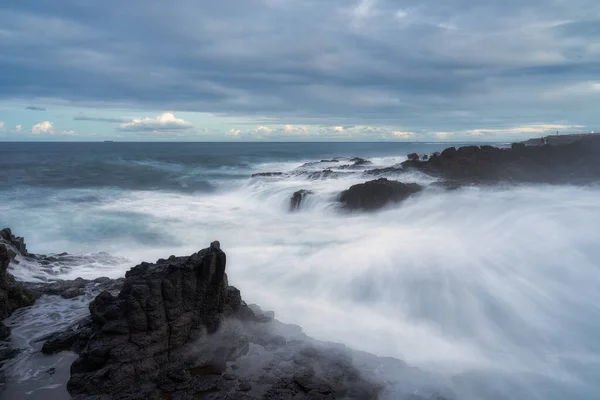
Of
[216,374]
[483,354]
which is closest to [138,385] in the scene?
[216,374]

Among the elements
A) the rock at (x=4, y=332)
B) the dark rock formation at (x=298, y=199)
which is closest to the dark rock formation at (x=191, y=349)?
the rock at (x=4, y=332)

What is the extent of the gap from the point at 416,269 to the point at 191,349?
8.26 metres

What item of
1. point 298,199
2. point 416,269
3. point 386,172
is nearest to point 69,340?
point 416,269

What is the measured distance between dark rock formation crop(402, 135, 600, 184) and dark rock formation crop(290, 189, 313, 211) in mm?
8578

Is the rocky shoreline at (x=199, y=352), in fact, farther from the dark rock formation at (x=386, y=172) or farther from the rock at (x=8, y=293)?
the dark rock formation at (x=386, y=172)

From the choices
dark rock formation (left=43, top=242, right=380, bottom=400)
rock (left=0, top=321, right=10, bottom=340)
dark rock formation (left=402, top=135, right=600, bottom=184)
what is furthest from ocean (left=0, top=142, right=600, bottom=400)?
dark rock formation (left=402, top=135, right=600, bottom=184)

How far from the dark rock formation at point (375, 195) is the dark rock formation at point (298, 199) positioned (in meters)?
2.72

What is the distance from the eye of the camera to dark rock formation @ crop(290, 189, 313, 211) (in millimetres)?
25641

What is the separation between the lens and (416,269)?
14.3 m

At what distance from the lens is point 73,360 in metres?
8.16

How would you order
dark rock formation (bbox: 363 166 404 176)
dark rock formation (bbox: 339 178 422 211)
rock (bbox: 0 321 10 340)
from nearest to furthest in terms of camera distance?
rock (bbox: 0 321 10 340) → dark rock formation (bbox: 339 178 422 211) → dark rock formation (bbox: 363 166 404 176)

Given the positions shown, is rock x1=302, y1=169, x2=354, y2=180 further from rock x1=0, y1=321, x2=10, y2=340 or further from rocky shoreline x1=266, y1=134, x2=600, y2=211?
rock x1=0, y1=321, x2=10, y2=340

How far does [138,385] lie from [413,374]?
4791mm

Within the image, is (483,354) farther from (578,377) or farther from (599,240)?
(599,240)
